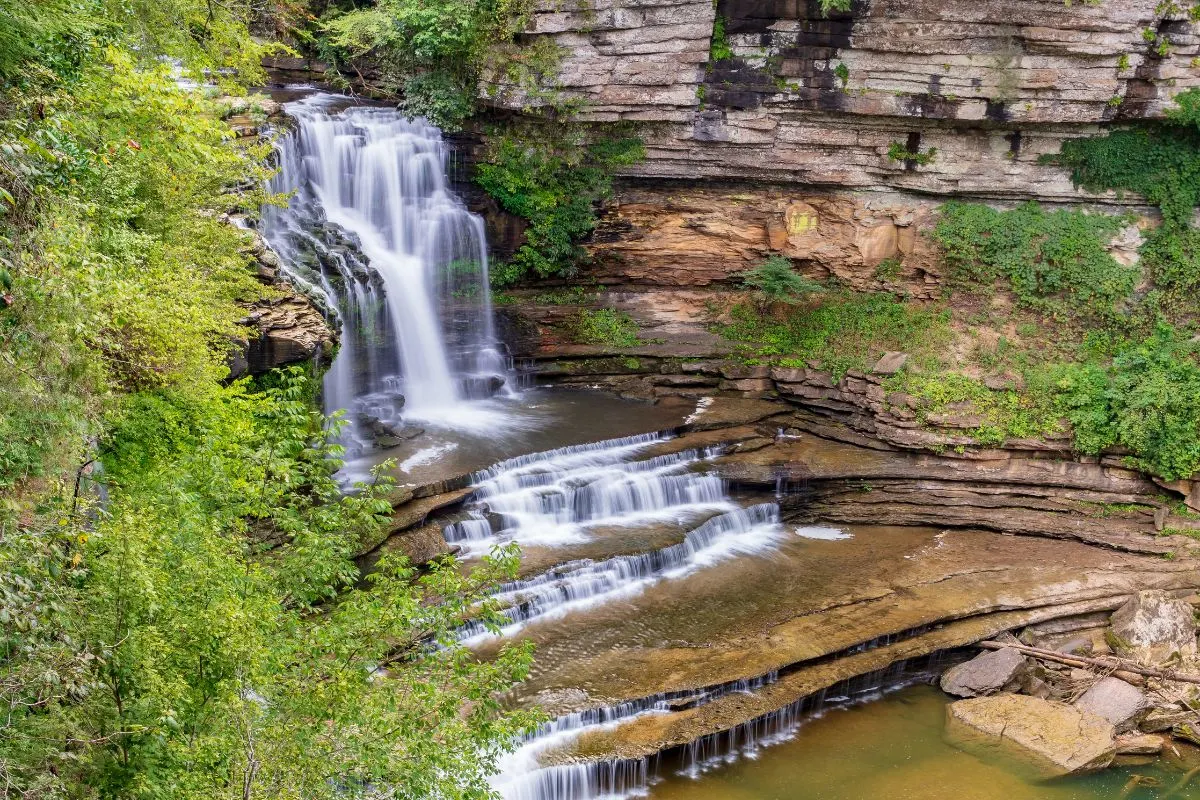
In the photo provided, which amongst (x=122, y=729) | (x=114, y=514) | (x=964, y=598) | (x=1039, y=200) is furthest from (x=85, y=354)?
(x=1039, y=200)

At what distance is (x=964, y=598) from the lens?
44.3ft

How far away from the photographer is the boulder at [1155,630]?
1284cm

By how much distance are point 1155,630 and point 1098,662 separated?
3.78 ft

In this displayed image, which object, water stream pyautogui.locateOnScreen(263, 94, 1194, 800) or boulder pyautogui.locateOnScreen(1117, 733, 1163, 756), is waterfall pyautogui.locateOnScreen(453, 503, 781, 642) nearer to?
water stream pyautogui.locateOnScreen(263, 94, 1194, 800)

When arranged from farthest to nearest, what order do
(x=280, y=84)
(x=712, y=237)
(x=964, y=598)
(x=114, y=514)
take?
1. (x=280, y=84)
2. (x=712, y=237)
3. (x=964, y=598)
4. (x=114, y=514)

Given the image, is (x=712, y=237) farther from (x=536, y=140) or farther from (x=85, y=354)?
(x=85, y=354)

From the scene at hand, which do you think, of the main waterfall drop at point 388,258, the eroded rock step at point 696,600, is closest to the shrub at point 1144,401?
the eroded rock step at point 696,600

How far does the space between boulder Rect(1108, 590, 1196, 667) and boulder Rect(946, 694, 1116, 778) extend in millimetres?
1698

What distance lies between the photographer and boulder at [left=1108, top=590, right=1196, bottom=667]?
12.8 metres

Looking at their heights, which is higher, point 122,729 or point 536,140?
point 536,140

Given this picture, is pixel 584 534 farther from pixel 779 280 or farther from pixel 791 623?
pixel 779 280

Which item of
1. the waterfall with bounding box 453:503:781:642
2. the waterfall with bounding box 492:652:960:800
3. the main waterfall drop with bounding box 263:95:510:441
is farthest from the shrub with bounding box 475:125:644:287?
the waterfall with bounding box 492:652:960:800

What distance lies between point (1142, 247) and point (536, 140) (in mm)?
12036

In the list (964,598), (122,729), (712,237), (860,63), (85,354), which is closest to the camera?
(122,729)
